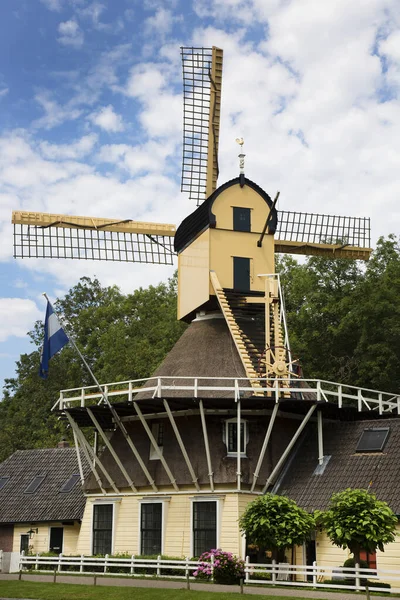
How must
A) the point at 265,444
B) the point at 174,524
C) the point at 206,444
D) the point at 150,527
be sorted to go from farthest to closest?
1. the point at 150,527
2. the point at 174,524
3. the point at 265,444
4. the point at 206,444

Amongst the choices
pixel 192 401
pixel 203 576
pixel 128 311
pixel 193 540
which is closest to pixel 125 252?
pixel 192 401

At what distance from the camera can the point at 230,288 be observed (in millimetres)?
35531

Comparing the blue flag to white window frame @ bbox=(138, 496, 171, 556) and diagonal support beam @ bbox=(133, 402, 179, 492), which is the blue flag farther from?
white window frame @ bbox=(138, 496, 171, 556)

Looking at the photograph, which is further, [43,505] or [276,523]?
[43,505]

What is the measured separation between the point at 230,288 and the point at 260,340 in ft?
8.10

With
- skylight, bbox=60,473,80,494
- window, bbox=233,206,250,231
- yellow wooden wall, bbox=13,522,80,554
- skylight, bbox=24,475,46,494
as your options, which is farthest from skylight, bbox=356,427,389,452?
skylight, bbox=24,475,46,494

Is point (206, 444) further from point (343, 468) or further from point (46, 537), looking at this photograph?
point (46, 537)

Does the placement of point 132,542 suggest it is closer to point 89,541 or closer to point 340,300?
point 89,541

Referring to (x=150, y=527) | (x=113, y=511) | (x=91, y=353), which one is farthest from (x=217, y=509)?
(x=91, y=353)

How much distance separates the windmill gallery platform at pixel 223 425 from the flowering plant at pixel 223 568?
2587 millimetres

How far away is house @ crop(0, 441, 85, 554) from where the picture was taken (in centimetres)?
3750

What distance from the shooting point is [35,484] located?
40312 mm

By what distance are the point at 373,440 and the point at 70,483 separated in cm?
1474

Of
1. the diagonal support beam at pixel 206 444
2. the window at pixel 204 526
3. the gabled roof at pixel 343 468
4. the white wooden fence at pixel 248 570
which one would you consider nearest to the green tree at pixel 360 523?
the white wooden fence at pixel 248 570
